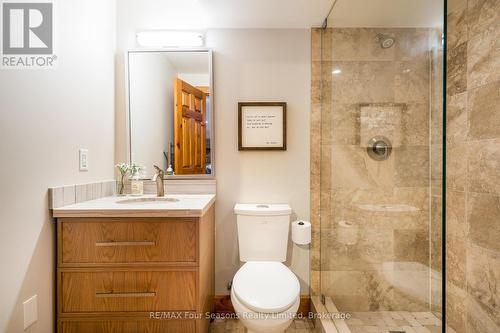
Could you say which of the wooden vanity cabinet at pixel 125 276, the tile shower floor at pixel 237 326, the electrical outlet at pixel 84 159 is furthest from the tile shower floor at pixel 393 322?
the electrical outlet at pixel 84 159

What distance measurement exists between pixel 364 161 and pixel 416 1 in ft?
2.30

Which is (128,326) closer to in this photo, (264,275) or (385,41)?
(264,275)

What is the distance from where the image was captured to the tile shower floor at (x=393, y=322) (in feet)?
2.89

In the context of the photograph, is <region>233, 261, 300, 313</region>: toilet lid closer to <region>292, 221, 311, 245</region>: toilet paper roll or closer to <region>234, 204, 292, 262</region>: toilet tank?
<region>234, 204, 292, 262</region>: toilet tank

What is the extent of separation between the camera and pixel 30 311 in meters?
1.13

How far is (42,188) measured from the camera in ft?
4.00

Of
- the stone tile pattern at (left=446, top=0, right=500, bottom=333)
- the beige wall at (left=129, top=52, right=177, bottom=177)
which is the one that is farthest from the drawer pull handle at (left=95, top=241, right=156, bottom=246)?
the stone tile pattern at (left=446, top=0, right=500, bottom=333)

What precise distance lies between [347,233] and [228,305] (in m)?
1.07

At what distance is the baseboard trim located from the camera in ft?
6.49

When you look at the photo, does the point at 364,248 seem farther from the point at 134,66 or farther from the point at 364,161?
the point at 134,66

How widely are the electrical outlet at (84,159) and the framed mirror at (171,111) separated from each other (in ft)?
1.35

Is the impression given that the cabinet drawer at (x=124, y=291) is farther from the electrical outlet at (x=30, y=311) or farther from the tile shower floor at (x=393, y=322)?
the tile shower floor at (x=393, y=322)

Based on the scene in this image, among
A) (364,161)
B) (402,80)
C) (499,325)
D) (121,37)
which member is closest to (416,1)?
(402,80)

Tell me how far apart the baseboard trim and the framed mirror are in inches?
35.9
